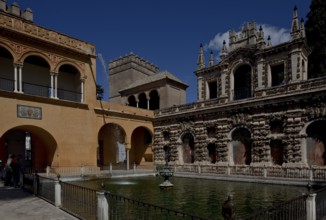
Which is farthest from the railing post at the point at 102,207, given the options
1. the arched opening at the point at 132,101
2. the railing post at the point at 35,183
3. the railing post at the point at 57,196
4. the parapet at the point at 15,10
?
the arched opening at the point at 132,101

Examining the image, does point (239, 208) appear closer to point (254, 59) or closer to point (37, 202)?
point (37, 202)

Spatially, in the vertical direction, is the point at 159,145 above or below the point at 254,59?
below

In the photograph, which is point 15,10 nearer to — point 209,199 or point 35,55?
point 35,55

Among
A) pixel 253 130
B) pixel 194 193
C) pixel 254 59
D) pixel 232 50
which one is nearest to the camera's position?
pixel 194 193

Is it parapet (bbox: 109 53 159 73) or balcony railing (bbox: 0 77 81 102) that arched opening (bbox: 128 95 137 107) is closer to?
parapet (bbox: 109 53 159 73)

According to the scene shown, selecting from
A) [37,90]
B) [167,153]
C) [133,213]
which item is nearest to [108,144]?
[167,153]

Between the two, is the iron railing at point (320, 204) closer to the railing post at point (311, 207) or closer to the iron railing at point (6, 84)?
the railing post at point (311, 207)

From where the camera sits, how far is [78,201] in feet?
29.2

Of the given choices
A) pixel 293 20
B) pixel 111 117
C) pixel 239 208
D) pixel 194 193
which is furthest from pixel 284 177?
pixel 111 117

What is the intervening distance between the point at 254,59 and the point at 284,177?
11075mm

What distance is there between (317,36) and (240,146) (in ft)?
49.8

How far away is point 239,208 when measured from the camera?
32.6ft

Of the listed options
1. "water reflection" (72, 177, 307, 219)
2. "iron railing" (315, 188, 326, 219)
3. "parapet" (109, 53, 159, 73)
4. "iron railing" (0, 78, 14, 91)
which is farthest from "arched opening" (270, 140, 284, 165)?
"parapet" (109, 53, 159, 73)

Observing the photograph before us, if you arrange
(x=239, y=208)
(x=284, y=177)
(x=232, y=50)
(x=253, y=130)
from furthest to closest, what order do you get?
(x=232, y=50)
(x=253, y=130)
(x=284, y=177)
(x=239, y=208)
